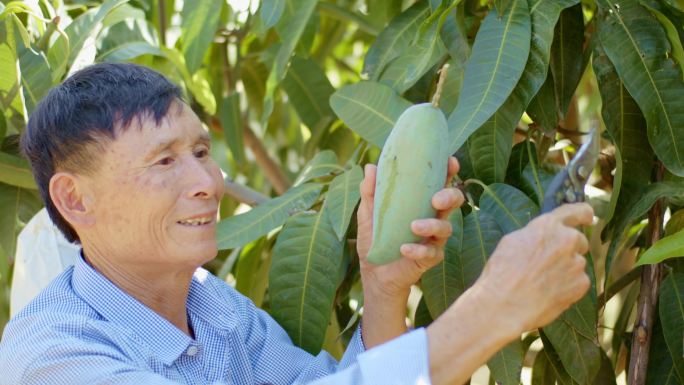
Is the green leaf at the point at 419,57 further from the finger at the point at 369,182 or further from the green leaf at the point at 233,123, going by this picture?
the green leaf at the point at 233,123

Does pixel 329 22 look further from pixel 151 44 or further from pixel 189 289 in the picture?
pixel 189 289

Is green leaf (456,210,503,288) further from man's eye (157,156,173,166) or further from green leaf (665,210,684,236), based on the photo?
man's eye (157,156,173,166)

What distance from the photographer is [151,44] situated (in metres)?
2.02

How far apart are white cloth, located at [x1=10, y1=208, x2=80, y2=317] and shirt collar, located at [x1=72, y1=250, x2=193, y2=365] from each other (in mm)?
465

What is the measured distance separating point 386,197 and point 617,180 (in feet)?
1.31

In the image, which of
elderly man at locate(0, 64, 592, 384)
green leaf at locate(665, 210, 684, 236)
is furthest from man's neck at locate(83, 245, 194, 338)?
green leaf at locate(665, 210, 684, 236)

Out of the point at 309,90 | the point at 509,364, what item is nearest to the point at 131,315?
the point at 509,364

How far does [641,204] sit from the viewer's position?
1.57m

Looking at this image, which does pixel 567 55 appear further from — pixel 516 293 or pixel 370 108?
pixel 516 293

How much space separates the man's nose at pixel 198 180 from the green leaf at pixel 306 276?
0.25 meters

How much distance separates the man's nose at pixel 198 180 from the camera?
146cm

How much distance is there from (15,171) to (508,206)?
0.88 m

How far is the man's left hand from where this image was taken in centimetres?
129

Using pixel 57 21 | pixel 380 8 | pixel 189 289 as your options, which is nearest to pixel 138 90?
pixel 189 289
